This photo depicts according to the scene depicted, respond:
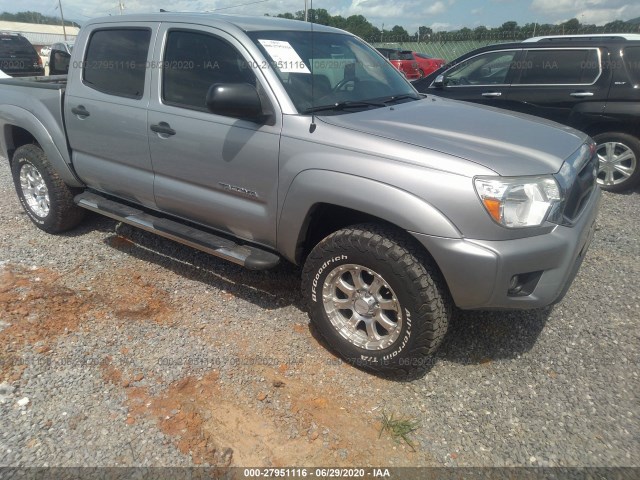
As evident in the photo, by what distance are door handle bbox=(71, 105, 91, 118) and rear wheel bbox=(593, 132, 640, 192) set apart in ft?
18.8

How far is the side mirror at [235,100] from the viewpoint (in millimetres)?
2707

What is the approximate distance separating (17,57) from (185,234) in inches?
673

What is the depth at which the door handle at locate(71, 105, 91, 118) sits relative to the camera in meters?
3.89

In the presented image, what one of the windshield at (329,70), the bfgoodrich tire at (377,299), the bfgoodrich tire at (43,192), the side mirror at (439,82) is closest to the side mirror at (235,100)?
the windshield at (329,70)

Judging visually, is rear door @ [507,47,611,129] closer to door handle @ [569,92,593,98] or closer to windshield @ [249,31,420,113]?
door handle @ [569,92,593,98]

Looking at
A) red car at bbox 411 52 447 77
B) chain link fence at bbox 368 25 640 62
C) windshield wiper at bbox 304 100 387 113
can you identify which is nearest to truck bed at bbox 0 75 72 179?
windshield wiper at bbox 304 100 387 113

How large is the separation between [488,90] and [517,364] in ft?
15.6

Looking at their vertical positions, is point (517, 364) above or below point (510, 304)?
below

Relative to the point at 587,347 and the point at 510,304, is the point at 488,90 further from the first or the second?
the point at 510,304

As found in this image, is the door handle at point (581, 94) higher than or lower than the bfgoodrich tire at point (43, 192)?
higher

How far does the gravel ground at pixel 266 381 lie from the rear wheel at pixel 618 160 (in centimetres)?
263

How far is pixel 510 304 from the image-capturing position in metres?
2.49

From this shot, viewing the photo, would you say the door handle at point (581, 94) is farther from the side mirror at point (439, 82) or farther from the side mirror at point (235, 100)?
the side mirror at point (235, 100)

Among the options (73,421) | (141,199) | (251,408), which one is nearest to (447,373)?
(251,408)
